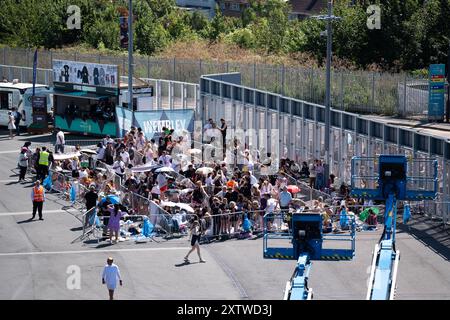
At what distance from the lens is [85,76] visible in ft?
160

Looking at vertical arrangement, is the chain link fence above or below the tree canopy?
below

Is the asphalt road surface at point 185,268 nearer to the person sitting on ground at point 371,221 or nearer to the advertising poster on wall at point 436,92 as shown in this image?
the person sitting on ground at point 371,221

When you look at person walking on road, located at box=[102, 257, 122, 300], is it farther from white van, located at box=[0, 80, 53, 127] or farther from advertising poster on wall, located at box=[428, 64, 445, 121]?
advertising poster on wall, located at box=[428, 64, 445, 121]

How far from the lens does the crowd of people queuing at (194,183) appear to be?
30.4 m

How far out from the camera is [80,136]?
48.3 m

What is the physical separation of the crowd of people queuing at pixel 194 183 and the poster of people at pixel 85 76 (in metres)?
6.58

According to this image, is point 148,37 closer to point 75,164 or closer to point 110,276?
point 75,164

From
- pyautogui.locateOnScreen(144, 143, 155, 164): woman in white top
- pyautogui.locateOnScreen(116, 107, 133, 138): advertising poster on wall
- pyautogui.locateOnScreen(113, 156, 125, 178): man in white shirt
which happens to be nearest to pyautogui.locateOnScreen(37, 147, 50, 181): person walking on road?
pyautogui.locateOnScreen(113, 156, 125, 178): man in white shirt

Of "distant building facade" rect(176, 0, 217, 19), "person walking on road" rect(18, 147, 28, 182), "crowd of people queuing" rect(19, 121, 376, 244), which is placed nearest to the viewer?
"crowd of people queuing" rect(19, 121, 376, 244)

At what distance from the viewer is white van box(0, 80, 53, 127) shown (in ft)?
163

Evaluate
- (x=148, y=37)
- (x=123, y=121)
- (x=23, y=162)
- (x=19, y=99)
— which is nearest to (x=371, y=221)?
(x=23, y=162)

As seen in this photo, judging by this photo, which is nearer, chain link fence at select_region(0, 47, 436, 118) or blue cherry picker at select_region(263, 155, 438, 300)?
blue cherry picker at select_region(263, 155, 438, 300)

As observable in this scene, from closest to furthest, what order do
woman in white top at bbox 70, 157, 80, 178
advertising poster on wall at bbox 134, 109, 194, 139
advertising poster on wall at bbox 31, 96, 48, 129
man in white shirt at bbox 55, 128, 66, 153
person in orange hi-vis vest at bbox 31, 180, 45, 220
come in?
person in orange hi-vis vest at bbox 31, 180, 45, 220
woman in white top at bbox 70, 157, 80, 178
man in white shirt at bbox 55, 128, 66, 153
advertising poster on wall at bbox 134, 109, 194, 139
advertising poster on wall at bbox 31, 96, 48, 129

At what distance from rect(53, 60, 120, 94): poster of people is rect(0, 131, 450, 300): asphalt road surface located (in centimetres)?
1604
